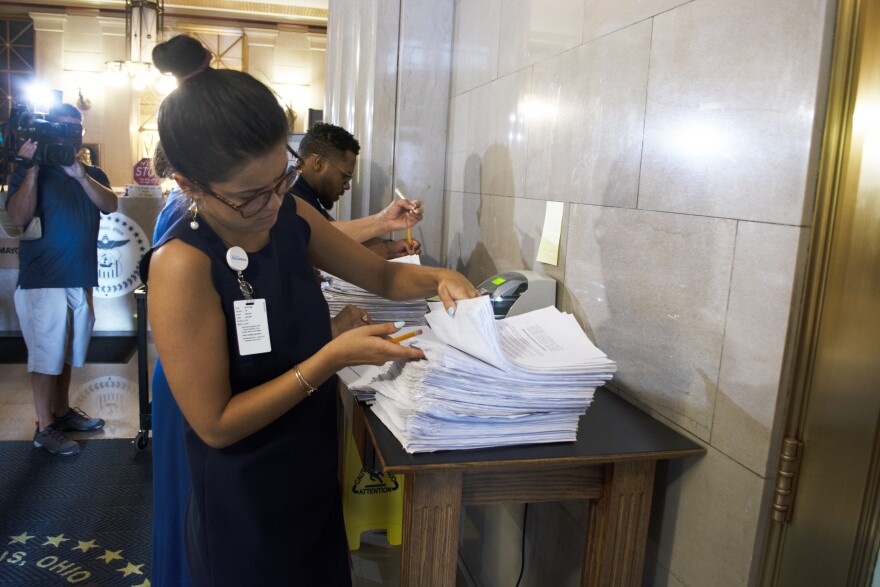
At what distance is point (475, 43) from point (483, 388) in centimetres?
181

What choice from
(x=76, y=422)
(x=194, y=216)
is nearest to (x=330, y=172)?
(x=194, y=216)

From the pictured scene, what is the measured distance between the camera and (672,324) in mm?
1345


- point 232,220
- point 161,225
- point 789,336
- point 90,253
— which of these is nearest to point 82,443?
point 90,253

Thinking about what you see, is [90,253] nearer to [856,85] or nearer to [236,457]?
[236,457]

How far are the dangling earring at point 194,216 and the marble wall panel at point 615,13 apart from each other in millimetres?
986

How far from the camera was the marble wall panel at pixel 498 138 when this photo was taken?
2127 millimetres

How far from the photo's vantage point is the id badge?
1153mm

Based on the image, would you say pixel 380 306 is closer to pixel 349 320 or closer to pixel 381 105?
pixel 349 320

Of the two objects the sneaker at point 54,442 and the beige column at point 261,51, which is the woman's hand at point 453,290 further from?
the beige column at point 261,51

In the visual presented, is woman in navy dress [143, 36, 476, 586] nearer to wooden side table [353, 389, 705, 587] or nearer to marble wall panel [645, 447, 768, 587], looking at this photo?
wooden side table [353, 389, 705, 587]

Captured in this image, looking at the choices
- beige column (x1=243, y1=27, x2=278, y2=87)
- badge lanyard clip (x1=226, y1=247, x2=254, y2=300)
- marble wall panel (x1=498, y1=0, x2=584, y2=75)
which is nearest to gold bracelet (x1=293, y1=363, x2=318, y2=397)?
badge lanyard clip (x1=226, y1=247, x2=254, y2=300)

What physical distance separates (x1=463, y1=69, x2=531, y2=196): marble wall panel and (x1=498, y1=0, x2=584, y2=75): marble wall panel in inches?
2.3

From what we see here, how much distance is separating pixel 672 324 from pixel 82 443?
331 cm

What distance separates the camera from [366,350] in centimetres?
117
